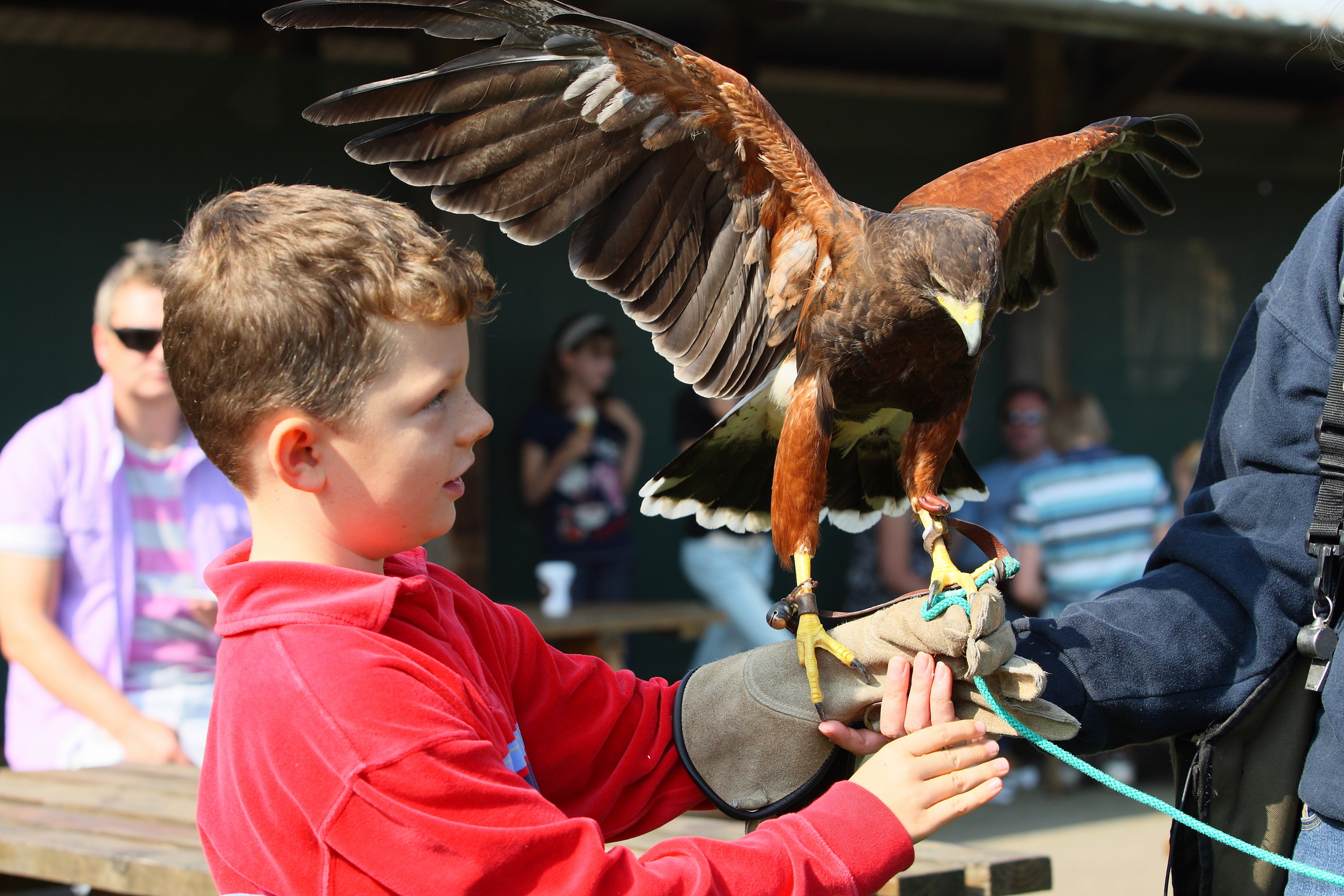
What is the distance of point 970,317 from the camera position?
2.24 m

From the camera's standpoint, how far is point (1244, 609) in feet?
5.47

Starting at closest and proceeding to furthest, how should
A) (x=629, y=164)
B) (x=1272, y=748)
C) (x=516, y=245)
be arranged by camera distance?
1. (x=1272, y=748)
2. (x=629, y=164)
3. (x=516, y=245)

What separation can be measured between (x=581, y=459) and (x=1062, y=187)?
3.43 meters

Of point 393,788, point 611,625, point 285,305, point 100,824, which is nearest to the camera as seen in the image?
point 393,788

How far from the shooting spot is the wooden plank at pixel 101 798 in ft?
8.33

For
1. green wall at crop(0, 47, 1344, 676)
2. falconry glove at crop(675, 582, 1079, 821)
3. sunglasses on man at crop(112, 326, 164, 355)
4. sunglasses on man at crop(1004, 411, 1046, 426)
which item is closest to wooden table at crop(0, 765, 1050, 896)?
falconry glove at crop(675, 582, 1079, 821)

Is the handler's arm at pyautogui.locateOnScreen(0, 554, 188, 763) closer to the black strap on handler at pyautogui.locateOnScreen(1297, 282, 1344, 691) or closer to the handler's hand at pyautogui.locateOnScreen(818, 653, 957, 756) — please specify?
the handler's hand at pyautogui.locateOnScreen(818, 653, 957, 756)

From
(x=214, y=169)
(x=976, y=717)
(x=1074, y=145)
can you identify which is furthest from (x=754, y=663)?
(x=214, y=169)

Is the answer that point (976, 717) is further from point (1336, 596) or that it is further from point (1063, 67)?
point (1063, 67)

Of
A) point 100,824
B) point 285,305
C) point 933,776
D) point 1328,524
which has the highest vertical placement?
point 285,305

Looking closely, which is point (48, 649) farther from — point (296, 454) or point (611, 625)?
point (611, 625)

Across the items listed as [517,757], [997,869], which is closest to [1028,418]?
[997,869]

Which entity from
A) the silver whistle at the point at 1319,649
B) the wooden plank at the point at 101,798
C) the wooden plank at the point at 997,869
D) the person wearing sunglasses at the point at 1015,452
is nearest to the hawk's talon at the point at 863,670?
the silver whistle at the point at 1319,649

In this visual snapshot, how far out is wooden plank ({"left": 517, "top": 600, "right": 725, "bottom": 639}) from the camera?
4906 mm
